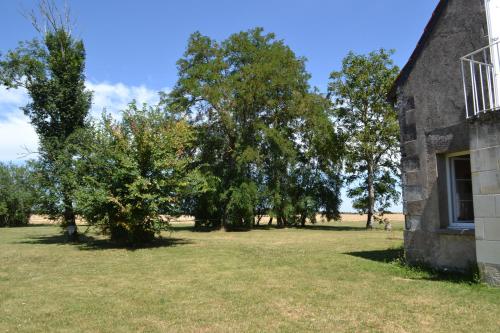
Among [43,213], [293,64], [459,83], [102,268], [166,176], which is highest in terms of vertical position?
[293,64]

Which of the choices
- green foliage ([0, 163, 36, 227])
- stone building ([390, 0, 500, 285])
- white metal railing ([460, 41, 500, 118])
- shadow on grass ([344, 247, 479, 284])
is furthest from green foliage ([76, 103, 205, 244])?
green foliage ([0, 163, 36, 227])

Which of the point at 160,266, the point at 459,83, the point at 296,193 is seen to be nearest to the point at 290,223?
the point at 296,193

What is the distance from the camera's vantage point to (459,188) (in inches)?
385

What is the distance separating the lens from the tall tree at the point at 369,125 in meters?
33.5

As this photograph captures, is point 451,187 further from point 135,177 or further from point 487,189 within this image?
point 135,177

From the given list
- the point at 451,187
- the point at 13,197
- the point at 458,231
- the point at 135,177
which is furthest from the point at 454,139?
the point at 13,197

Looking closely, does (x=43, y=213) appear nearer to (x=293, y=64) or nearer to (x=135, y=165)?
(x=135, y=165)

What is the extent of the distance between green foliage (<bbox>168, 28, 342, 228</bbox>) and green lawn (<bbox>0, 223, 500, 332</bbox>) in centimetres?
1971

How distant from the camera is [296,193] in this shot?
38562 millimetres

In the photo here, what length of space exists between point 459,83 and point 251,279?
6.39 m

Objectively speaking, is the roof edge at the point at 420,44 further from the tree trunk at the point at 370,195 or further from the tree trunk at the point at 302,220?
the tree trunk at the point at 302,220

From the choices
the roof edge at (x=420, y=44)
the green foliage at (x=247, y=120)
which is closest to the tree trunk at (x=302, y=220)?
the green foliage at (x=247, y=120)

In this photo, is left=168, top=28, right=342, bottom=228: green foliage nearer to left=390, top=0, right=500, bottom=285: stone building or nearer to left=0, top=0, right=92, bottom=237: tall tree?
left=0, top=0, right=92, bottom=237: tall tree

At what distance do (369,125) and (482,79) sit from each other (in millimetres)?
25552
